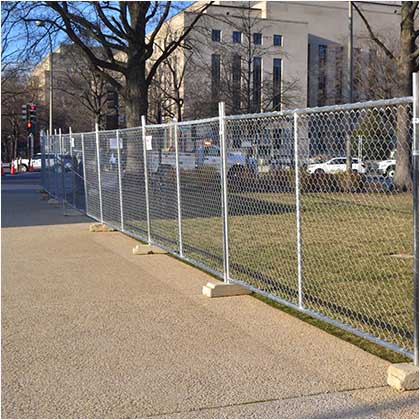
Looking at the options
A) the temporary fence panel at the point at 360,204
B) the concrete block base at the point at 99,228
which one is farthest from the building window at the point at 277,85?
the temporary fence panel at the point at 360,204

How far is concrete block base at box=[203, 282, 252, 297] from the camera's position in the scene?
7676 millimetres

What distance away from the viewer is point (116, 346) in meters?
5.80

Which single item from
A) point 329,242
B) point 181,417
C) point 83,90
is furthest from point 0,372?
point 83,90

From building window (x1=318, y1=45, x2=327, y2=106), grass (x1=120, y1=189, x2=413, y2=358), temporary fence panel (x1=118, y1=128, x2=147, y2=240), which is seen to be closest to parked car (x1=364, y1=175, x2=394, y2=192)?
grass (x1=120, y1=189, x2=413, y2=358)

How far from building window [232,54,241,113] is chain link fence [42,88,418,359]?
27655 mm

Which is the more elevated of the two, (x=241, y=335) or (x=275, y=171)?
(x=275, y=171)

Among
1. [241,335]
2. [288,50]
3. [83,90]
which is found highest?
[288,50]

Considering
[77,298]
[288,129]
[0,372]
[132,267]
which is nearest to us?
[0,372]

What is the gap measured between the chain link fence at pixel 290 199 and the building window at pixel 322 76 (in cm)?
5298

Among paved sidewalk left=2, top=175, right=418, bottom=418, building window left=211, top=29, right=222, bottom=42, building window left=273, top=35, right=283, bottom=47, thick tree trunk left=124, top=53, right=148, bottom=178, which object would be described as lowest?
paved sidewalk left=2, top=175, right=418, bottom=418

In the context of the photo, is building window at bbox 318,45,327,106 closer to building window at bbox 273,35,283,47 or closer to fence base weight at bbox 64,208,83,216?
building window at bbox 273,35,283,47

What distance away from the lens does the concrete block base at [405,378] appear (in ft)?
15.1

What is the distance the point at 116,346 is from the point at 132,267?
13.0ft

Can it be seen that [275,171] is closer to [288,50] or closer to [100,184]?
[100,184]
